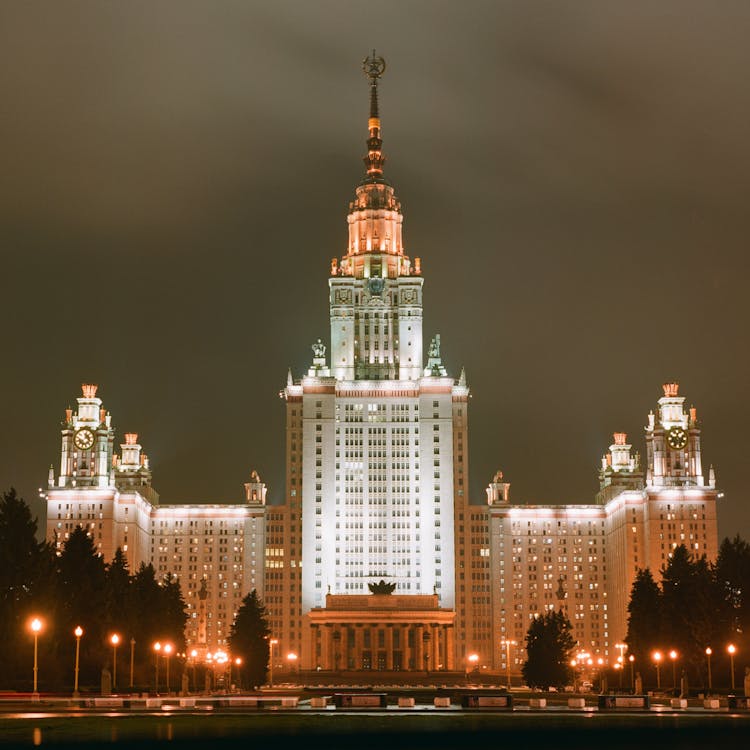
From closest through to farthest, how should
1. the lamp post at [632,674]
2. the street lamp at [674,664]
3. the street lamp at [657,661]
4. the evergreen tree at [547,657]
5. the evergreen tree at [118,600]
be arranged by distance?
the evergreen tree at [118,600]
the street lamp at [674,664]
the street lamp at [657,661]
the lamp post at [632,674]
the evergreen tree at [547,657]

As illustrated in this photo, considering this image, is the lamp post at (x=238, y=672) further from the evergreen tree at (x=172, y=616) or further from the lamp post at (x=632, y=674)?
the lamp post at (x=632, y=674)

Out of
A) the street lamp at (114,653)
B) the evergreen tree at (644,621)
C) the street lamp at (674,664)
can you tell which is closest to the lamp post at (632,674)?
the evergreen tree at (644,621)

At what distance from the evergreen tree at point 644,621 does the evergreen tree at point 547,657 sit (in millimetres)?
8461

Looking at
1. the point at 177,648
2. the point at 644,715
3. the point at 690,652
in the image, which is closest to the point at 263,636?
the point at 177,648

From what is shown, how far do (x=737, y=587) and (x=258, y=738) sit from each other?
3480 inches

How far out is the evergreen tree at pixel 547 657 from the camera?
16575 centimetres

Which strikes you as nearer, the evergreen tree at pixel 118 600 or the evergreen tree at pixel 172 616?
the evergreen tree at pixel 118 600

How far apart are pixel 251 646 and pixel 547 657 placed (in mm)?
36700

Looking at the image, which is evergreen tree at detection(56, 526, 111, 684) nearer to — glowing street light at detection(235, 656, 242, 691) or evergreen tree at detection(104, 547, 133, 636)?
evergreen tree at detection(104, 547, 133, 636)

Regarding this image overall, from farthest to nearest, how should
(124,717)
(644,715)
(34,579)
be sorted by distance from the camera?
(34,579), (644,715), (124,717)

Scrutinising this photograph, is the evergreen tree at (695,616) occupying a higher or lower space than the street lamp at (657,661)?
higher

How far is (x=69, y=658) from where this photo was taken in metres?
117

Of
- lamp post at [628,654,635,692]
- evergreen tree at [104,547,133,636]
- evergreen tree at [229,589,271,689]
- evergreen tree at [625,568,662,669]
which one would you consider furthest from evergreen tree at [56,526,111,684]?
evergreen tree at [625,568,662,669]

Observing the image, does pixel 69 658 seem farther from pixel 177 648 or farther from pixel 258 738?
pixel 258 738
